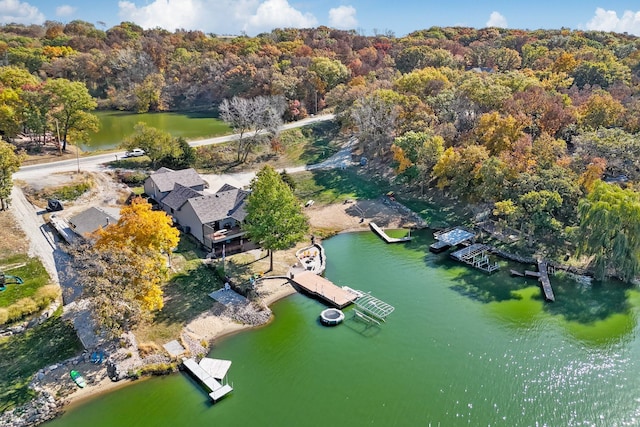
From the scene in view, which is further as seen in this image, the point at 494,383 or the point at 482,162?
the point at 482,162

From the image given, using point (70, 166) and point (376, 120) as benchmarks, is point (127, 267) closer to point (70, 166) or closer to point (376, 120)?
point (70, 166)

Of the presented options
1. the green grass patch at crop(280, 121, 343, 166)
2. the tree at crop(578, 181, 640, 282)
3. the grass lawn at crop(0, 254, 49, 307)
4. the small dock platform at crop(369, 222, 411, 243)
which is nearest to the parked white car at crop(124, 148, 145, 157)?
the green grass patch at crop(280, 121, 343, 166)

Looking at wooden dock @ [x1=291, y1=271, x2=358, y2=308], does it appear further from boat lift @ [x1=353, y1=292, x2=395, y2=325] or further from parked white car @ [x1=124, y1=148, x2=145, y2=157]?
parked white car @ [x1=124, y1=148, x2=145, y2=157]

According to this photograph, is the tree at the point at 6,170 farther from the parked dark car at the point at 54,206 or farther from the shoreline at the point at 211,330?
the shoreline at the point at 211,330

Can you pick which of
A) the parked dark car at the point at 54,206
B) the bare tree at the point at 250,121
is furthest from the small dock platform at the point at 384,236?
the parked dark car at the point at 54,206

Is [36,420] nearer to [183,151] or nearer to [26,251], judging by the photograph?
[26,251]

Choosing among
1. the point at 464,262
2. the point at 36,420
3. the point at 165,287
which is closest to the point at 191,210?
the point at 165,287
